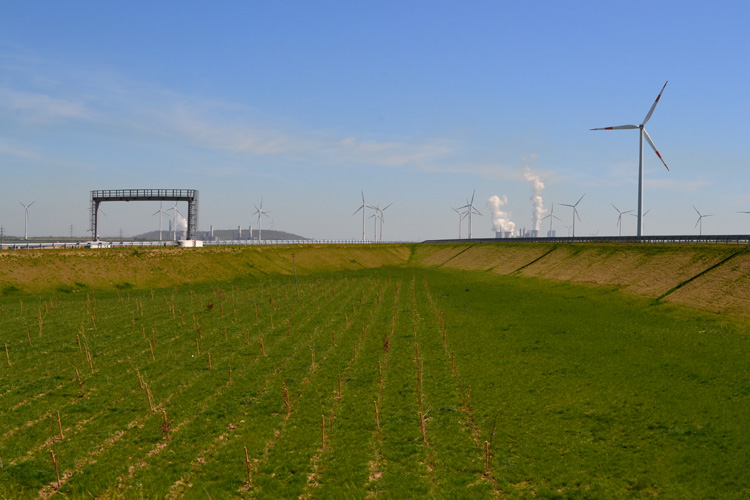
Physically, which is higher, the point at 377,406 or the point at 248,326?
the point at 248,326

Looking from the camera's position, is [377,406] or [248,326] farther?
[248,326]

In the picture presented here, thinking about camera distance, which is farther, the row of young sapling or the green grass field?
the row of young sapling

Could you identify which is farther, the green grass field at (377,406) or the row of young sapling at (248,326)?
the row of young sapling at (248,326)

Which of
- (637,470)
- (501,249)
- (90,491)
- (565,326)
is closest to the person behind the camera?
(90,491)

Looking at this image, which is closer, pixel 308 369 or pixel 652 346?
pixel 308 369

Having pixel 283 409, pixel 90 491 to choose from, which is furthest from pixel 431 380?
pixel 90 491

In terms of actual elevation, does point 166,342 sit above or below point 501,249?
below

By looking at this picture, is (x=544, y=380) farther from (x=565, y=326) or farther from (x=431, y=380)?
(x=565, y=326)

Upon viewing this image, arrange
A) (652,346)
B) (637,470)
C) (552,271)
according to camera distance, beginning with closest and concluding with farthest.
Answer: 1. (637,470)
2. (652,346)
3. (552,271)
